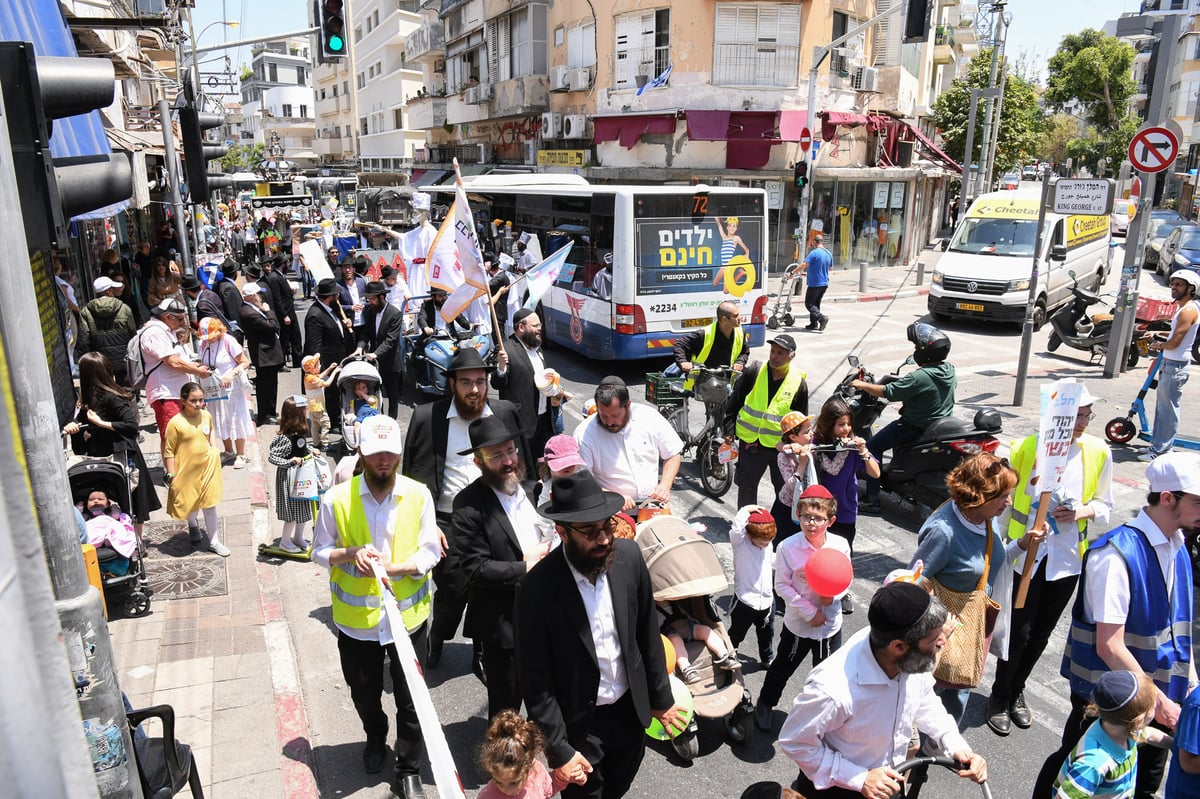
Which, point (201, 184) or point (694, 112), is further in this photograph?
point (694, 112)

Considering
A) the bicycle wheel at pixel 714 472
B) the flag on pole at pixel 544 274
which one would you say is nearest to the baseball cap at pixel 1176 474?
the bicycle wheel at pixel 714 472

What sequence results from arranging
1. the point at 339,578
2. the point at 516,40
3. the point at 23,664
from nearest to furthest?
the point at 23,664 < the point at 339,578 < the point at 516,40

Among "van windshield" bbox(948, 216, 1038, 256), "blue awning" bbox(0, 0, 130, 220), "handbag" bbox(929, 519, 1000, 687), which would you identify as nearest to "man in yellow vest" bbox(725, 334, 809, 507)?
"handbag" bbox(929, 519, 1000, 687)

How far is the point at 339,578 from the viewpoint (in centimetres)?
418

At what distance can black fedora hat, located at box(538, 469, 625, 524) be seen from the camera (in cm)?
322

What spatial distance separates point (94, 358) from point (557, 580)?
574 cm

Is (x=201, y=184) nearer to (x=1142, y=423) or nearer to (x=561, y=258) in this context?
(x=561, y=258)

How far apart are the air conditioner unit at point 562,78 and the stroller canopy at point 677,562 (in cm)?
2840

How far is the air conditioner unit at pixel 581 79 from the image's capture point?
29.4 meters

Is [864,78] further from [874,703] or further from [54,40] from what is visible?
[874,703]

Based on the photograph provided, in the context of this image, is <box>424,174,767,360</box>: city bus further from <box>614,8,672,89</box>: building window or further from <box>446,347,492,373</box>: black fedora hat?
<box>614,8,672,89</box>: building window

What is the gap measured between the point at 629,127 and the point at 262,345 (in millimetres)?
19580

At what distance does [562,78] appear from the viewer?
3053 cm

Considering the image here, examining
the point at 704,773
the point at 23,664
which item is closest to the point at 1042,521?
the point at 704,773
